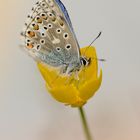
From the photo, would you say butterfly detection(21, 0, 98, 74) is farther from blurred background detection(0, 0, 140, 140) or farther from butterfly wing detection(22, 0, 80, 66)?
blurred background detection(0, 0, 140, 140)

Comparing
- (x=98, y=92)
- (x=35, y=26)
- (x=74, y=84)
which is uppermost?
(x=35, y=26)

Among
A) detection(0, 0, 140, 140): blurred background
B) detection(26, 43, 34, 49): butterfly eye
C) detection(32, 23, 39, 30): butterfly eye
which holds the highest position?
detection(32, 23, 39, 30): butterfly eye

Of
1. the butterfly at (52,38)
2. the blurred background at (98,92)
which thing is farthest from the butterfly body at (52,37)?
the blurred background at (98,92)

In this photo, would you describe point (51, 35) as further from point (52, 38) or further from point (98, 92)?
point (98, 92)

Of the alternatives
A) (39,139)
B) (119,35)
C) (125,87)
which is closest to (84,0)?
(119,35)

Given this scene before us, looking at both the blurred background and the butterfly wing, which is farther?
the blurred background

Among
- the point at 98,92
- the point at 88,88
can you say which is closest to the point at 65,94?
the point at 88,88

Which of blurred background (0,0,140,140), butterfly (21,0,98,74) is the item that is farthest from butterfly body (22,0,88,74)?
blurred background (0,0,140,140)
